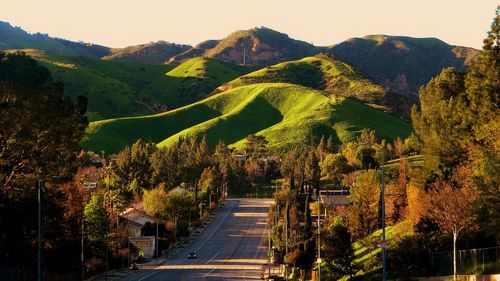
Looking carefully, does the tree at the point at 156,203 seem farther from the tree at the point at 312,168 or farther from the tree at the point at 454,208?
the tree at the point at 454,208

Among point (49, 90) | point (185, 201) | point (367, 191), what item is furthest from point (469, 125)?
point (185, 201)

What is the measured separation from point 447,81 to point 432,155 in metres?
7.36

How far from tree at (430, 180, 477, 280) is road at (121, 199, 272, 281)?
100ft

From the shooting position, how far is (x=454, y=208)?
51531mm

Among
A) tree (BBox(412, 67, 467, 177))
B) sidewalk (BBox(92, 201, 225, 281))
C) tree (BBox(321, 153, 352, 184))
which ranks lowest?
sidewalk (BBox(92, 201, 225, 281))

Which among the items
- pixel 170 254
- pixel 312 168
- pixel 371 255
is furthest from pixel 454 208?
pixel 312 168

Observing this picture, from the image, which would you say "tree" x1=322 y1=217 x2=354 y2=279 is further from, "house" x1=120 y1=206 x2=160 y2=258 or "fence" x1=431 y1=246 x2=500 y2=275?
"house" x1=120 y1=206 x2=160 y2=258

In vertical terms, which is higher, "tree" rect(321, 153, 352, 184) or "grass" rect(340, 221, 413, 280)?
"tree" rect(321, 153, 352, 184)

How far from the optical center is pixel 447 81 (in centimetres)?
7012

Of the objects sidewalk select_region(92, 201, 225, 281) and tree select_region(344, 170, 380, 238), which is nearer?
tree select_region(344, 170, 380, 238)

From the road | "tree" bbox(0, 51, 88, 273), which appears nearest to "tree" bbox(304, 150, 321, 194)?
the road

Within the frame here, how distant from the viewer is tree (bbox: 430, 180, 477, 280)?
50781 mm

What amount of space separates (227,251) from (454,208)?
68.2 m

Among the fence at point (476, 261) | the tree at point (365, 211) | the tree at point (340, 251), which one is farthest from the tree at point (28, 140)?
the tree at point (365, 211)
